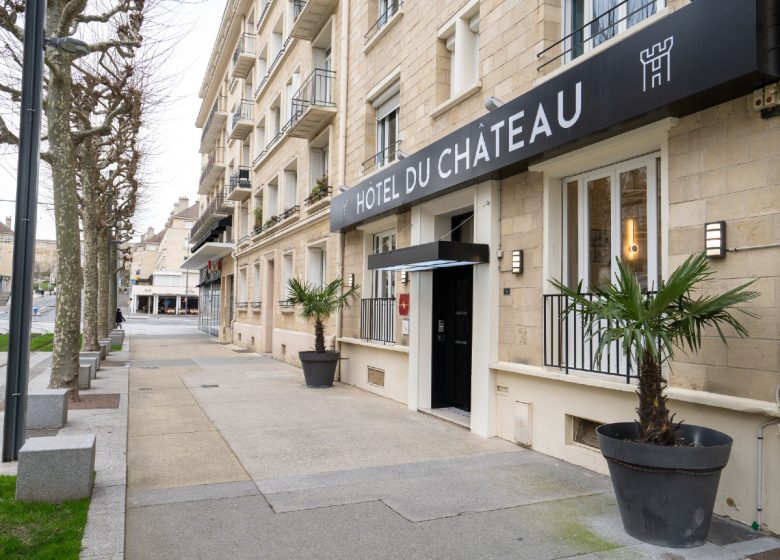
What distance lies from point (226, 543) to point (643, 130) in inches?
183

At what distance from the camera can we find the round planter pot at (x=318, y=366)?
11.5 meters

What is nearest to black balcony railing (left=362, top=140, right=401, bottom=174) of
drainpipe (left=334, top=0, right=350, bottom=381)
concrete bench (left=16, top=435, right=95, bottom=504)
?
drainpipe (left=334, top=0, right=350, bottom=381)

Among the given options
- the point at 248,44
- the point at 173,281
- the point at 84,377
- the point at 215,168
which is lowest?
the point at 84,377

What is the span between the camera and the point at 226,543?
159 inches

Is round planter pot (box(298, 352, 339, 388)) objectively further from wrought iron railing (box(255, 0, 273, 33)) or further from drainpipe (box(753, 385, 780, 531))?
wrought iron railing (box(255, 0, 273, 33))

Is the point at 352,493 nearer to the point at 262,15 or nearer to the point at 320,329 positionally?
the point at 320,329

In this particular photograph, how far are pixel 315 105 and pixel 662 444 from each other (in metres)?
11.0

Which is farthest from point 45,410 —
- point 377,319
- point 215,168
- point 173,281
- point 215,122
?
point 173,281

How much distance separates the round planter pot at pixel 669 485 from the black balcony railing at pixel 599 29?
12.5 feet

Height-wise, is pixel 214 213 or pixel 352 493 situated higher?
pixel 214 213

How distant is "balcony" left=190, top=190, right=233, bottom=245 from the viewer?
90.9 feet

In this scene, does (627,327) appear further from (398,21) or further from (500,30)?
(398,21)

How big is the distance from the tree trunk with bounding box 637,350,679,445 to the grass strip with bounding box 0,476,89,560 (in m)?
3.74

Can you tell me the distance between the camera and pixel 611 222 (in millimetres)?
6113
